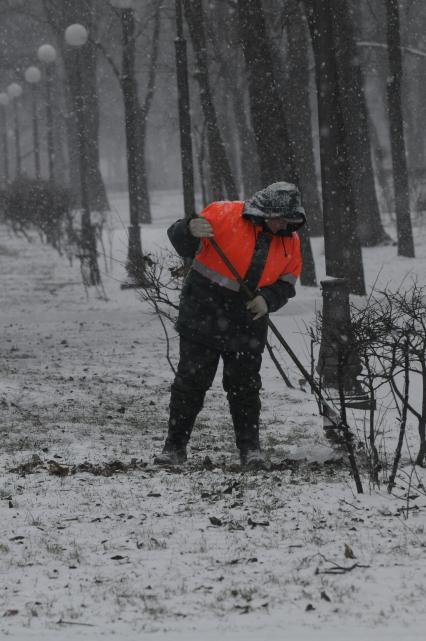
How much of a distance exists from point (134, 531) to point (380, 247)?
635 inches

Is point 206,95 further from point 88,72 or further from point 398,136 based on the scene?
point 88,72

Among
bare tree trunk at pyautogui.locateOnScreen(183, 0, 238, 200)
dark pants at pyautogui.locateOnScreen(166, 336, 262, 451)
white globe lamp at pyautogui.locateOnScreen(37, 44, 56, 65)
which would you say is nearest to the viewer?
dark pants at pyautogui.locateOnScreen(166, 336, 262, 451)

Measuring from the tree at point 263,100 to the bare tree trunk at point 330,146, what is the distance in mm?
2739

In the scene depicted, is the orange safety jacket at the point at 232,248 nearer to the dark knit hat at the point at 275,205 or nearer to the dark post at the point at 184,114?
the dark knit hat at the point at 275,205

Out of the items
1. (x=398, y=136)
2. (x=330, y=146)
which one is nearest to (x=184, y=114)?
(x=330, y=146)

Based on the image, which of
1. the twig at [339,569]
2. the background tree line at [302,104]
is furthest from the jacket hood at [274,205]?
the background tree line at [302,104]

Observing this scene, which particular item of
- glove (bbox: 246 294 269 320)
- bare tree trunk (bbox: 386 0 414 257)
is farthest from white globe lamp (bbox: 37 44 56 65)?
glove (bbox: 246 294 269 320)

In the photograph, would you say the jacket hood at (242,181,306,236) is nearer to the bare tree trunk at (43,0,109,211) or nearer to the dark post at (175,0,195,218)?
the dark post at (175,0,195,218)

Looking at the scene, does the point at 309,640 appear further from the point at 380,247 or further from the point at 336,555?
the point at 380,247

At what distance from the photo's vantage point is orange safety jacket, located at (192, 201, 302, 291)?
5.37 metres

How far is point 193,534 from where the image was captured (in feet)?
14.2

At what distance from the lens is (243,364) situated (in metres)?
5.61

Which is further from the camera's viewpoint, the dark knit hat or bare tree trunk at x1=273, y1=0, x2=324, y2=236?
bare tree trunk at x1=273, y1=0, x2=324, y2=236

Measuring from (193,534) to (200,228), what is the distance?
172 cm
